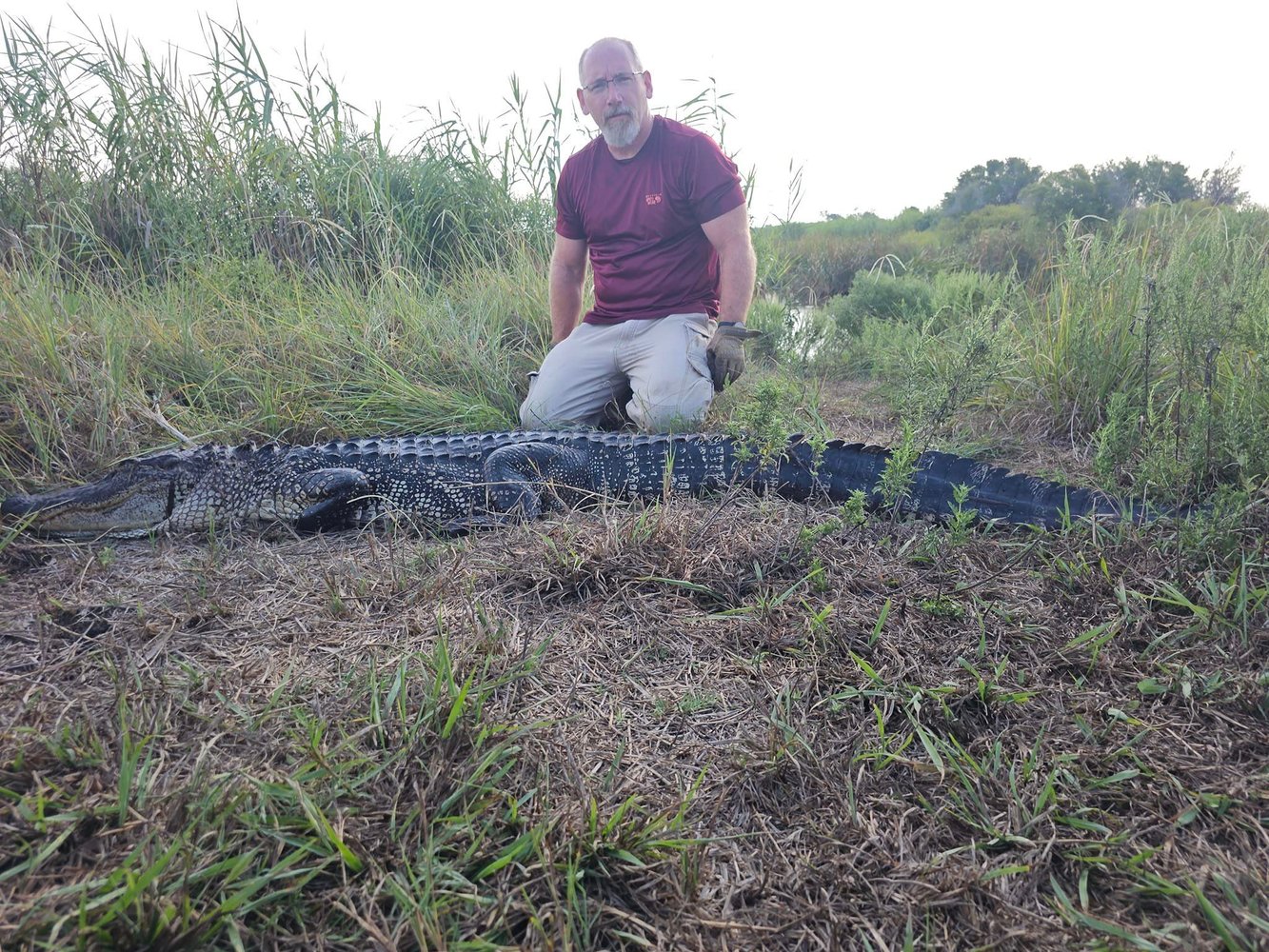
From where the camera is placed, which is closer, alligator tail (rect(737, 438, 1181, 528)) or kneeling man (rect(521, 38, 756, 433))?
alligator tail (rect(737, 438, 1181, 528))

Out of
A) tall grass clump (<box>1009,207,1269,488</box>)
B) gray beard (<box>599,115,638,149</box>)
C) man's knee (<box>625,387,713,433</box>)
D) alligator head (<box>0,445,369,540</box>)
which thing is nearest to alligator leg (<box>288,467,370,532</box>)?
alligator head (<box>0,445,369,540</box>)

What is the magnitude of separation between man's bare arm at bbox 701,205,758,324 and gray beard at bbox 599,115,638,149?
2.06 feet

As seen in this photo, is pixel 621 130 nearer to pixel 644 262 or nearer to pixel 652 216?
pixel 652 216

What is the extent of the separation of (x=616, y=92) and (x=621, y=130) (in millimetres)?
184

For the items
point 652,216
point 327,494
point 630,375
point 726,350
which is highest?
point 652,216

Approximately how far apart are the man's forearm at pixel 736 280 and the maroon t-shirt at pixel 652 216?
0.70 ft

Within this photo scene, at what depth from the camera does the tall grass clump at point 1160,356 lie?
2354mm

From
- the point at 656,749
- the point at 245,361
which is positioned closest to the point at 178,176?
the point at 245,361

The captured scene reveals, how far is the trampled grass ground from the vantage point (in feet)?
3.58

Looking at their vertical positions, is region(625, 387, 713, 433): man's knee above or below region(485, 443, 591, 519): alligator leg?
above

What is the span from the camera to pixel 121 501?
281 centimetres

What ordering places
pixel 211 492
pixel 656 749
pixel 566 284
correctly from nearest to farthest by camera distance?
pixel 656 749, pixel 211 492, pixel 566 284

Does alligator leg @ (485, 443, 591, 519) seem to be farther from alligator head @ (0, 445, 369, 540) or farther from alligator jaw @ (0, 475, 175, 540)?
alligator jaw @ (0, 475, 175, 540)

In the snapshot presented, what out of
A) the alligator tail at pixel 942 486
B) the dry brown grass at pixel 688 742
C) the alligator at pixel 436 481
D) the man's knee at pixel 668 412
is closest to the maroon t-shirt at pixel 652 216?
the man's knee at pixel 668 412
